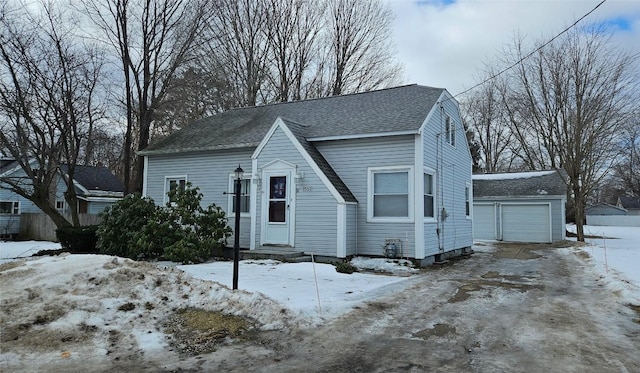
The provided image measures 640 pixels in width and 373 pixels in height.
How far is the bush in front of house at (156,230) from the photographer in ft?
39.0

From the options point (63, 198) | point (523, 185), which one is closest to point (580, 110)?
point (523, 185)

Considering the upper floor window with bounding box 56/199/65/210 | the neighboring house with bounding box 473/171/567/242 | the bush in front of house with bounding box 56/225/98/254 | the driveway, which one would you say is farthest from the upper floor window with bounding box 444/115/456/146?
the upper floor window with bounding box 56/199/65/210

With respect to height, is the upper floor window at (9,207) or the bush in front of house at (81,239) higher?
the upper floor window at (9,207)

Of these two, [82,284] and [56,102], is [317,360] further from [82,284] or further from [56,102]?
[56,102]

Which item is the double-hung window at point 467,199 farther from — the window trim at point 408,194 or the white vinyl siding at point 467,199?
the window trim at point 408,194

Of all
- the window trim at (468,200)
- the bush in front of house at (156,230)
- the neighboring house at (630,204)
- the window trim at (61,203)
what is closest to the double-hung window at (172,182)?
the bush in front of house at (156,230)

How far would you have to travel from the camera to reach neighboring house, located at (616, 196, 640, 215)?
61384 mm

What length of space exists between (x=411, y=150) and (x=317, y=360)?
8463 millimetres

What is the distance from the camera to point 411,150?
11969mm

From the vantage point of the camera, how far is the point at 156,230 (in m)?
12.0

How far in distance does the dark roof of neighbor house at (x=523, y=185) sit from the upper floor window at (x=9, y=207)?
93.0ft

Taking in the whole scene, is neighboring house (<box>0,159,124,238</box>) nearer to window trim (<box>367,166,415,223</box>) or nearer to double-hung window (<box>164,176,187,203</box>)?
double-hung window (<box>164,176,187,203</box>)

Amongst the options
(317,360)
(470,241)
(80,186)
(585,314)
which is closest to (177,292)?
(317,360)

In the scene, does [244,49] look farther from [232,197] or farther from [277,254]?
[277,254]
